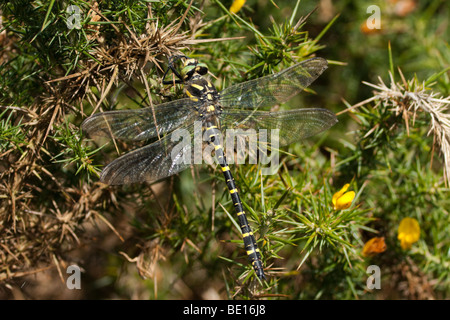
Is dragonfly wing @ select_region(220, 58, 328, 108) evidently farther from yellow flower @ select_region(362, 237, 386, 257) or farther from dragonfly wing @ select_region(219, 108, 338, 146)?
yellow flower @ select_region(362, 237, 386, 257)

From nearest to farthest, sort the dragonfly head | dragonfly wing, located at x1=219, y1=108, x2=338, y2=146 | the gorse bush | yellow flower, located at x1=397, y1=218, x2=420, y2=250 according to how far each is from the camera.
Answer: the gorse bush < the dragonfly head < dragonfly wing, located at x1=219, y1=108, x2=338, y2=146 < yellow flower, located at x1=397, y1=218, x2=420, y2=250

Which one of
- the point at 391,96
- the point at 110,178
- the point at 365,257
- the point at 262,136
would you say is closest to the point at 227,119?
the point at 262,136

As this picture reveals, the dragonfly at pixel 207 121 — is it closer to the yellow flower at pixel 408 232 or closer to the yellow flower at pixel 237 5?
the yellow flower at pixel 237 5

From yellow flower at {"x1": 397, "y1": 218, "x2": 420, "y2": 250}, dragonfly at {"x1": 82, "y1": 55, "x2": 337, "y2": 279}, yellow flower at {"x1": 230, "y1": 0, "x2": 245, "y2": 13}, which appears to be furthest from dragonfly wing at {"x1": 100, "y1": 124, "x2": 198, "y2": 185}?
yellow flower at {"x1": 397, "y1": 218, "x2": 420, "y2": 250}

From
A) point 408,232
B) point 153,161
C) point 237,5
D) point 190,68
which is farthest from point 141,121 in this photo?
point 408,232

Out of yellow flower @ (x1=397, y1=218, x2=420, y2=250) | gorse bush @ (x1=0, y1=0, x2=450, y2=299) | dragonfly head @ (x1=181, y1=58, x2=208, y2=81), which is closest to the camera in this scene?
gorse bush @ (x1=0, y1=0, x2=450, y2=299)

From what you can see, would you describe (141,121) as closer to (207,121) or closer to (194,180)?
(207,121)
